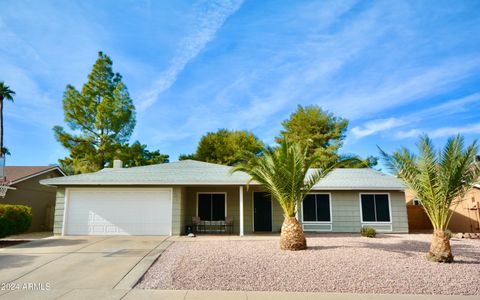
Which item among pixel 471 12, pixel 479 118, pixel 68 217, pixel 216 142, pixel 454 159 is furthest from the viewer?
pixel 216 142

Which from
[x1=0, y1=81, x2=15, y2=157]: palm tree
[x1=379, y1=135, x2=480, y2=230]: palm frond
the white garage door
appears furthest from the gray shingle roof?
[x1=0, y1=81, x2=15, y2=157]: palm tree

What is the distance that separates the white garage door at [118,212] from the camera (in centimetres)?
1227

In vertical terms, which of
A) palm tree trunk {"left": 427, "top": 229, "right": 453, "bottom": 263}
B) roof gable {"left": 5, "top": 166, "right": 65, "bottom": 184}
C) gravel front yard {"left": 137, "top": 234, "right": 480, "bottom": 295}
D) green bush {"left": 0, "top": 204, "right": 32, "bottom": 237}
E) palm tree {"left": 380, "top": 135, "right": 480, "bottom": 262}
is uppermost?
roof gable {"left": 5, "top": 166, "right": 65, "bottom": 184}

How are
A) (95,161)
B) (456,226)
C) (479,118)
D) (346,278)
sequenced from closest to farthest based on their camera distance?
(346,278), (479,118), (456,226), (95,161)

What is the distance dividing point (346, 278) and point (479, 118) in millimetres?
14427

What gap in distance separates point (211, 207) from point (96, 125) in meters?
15.4

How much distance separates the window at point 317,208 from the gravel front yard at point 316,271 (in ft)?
17.1

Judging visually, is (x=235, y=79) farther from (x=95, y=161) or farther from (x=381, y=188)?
(x=95, y=161)

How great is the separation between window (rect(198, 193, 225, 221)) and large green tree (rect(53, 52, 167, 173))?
12977 millimetres

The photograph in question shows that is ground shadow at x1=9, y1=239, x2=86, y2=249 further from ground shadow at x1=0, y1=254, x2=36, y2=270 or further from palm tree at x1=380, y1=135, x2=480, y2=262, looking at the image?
palm tree at x1=380, y1=135, x2=480, y2=262

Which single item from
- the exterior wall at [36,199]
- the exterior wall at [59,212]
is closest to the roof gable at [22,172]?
the exterior wall at [36,199]

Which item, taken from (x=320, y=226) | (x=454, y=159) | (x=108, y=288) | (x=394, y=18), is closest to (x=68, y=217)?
(x=108, y=288)

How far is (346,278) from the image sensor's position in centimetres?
590

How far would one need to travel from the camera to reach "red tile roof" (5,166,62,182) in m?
15.5
